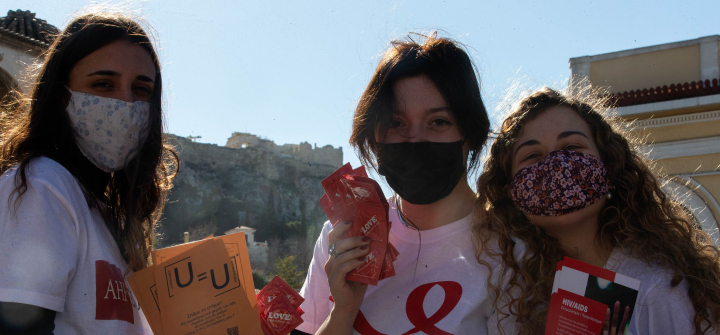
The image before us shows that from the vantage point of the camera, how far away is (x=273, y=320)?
201 centimetres

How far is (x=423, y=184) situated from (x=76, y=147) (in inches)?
58.2

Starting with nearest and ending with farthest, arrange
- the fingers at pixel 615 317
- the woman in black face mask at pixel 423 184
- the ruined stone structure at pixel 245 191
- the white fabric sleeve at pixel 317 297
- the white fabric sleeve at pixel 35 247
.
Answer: the white fabric sleeve at pixel 35 247
the fingers at pixel 615 317
the woman in black face mask at pixel 423 184
the white fabric sleeve at pixel 317 297
the ruined stone structure at pixel 245 191

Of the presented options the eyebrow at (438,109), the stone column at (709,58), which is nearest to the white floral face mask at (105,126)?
the eyebrow at (438,109)

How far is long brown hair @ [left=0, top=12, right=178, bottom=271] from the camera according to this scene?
180 cm

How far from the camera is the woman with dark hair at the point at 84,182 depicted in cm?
146

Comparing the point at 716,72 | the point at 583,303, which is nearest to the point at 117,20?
the point at 583,303

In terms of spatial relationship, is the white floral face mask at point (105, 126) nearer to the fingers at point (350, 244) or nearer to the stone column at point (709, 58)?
the fingers at point (350, 244)

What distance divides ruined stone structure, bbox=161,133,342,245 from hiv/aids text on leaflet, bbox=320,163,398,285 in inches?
1638

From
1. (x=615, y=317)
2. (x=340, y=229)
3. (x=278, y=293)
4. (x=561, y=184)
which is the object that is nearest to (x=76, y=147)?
(x=278, y=293)

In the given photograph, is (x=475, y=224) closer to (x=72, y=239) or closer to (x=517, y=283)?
(x=517, y=283)

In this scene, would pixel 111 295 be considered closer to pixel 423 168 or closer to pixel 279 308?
pixel 279 308

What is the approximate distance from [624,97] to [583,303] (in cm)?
837

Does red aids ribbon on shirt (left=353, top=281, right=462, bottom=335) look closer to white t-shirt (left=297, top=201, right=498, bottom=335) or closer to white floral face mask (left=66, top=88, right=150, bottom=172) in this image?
white t-shirt (left=297, top=201, right=498, bottom=335)

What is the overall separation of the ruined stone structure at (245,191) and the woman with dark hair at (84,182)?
1616 inches
